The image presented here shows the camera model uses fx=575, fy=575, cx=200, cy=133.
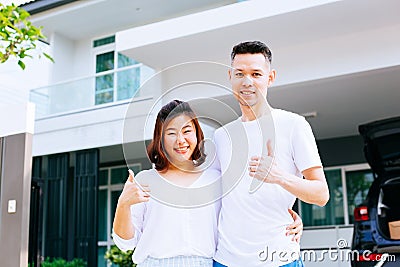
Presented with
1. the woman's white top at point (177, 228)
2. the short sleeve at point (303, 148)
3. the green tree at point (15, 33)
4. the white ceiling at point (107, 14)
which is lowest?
the woman's white top at point (177, 228)

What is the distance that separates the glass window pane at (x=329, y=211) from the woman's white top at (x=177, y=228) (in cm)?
754

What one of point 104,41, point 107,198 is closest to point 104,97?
point 107,198

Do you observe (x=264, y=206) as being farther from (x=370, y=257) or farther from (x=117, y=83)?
(x=117, y=83)

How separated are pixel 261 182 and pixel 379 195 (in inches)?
123

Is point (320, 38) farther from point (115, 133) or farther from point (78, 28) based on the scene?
point (78, 28)

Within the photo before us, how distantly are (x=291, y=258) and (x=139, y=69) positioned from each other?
7380mm

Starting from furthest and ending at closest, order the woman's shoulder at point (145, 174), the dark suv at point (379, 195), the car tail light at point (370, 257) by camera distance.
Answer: the dark suv at point (379, 195) < the car tail light at point (370, 257) < the woman's shoulder at point (145, 174)

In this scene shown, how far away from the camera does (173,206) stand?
2.04 meters

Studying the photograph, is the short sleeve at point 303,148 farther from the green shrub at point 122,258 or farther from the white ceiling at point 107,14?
the white ceiling at point 107,14

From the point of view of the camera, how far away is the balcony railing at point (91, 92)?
9.23 m

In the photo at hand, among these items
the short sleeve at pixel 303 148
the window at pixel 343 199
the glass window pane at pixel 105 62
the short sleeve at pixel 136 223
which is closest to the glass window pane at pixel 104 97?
the glass window pane at pixel 105 62

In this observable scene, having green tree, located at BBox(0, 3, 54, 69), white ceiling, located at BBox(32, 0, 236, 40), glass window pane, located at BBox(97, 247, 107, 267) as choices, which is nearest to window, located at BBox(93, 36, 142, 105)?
white ceiling, located at BBox(32, 0, 236, 40)

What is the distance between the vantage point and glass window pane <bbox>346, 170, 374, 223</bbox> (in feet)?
30.5

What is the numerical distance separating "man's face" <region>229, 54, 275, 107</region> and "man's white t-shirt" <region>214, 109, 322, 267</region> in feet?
0.28
